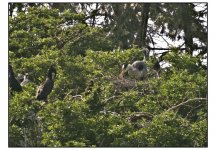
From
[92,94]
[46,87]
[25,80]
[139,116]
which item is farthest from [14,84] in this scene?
[139,116]

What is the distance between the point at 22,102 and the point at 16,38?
4.11 metres

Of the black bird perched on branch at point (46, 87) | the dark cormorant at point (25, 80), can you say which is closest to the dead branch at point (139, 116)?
the black bird perched on branch at point (46, 87)

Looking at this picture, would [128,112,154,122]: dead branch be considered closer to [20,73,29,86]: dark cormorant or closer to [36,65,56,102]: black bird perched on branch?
[36,65,56,102]: black bird perched on branch

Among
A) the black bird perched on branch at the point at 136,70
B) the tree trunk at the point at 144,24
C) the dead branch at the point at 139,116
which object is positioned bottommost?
the dead branch at the point at 139,116

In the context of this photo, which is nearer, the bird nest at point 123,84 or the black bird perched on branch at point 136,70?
the bird nest at point 123,84

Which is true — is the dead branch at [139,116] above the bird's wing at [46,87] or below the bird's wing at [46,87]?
below

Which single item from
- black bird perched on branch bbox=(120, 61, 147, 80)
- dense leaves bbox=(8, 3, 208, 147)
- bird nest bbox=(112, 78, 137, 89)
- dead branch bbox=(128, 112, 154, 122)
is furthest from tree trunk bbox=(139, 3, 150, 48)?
dead branch bbox=(128, 112, 154, 122)

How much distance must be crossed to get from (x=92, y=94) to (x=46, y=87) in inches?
38.8

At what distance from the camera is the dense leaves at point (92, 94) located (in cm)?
1412

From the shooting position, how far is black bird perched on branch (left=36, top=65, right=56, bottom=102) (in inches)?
603

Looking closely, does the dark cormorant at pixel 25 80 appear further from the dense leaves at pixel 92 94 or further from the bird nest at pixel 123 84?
the bird nest at pixel 123 84

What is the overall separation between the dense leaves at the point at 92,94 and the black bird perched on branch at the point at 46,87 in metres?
0.14

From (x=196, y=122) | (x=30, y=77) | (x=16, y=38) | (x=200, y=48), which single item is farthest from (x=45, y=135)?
(x=200, y=48)

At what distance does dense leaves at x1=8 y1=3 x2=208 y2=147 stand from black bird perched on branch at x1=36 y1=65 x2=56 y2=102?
14 cm
